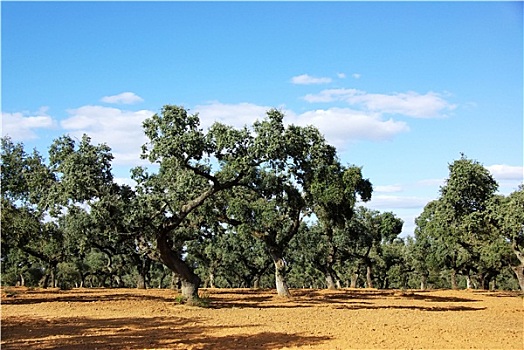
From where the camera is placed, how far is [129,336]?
1414 cm

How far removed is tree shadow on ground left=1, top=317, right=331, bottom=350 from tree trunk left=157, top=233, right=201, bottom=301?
19.0 feet

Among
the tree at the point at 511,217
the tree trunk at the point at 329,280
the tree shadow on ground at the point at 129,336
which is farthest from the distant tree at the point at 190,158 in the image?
the tree trunk at the point at 329,280

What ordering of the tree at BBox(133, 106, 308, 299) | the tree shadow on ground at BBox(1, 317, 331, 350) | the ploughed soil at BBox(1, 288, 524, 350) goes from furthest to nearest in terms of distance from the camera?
the tree at BBox(133, 106, 308, 299) → the ploughed soil at BBox(1, 288, 524, 350) → the tree shadow on ground at BBox(1, 317, 331, 350)

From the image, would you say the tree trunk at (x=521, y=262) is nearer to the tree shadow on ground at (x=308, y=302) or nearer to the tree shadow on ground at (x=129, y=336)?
the tree shadow on ground at (x=308, y=302)

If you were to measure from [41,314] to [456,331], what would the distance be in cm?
1494

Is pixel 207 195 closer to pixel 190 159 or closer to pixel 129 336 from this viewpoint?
pixel 190 159

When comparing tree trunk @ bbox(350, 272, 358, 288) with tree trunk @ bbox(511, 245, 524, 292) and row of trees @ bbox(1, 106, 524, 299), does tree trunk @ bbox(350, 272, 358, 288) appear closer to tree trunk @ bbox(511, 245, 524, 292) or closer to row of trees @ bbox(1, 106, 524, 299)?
row of trees @ bbox(1, 106, 524, 299)

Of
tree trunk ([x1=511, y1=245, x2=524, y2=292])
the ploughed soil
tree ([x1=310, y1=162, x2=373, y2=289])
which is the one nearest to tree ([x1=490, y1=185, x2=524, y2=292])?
tree trunk ([x1=511, y1=245, x2=524, y2=292])

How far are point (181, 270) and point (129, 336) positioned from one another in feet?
30.7

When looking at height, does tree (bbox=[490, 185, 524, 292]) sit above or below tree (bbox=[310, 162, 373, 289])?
A: below

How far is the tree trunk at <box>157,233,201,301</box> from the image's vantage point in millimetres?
23234

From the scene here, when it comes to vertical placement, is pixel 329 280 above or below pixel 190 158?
below

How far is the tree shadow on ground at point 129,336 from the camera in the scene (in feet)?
41.4

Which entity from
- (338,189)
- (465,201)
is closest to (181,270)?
(338,189)
